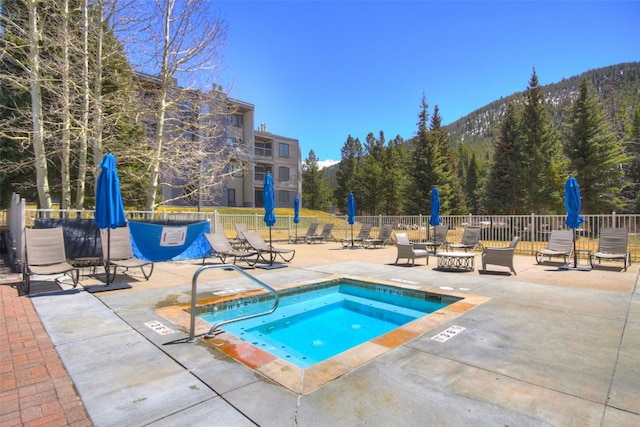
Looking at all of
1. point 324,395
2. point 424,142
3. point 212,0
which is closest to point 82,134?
point 212,0

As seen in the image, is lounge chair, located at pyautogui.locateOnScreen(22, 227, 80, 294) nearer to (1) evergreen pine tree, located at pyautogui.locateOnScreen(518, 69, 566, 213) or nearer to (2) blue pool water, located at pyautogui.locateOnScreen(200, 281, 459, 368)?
(2) blue pool water, located at pyautogui.locateOnScreen(200, 281, 459, 368)

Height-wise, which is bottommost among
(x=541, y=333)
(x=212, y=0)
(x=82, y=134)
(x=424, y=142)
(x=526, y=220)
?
(x=541, y=333)

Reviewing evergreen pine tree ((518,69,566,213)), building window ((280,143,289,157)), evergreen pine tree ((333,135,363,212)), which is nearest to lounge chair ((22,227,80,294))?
evergreen pine tree ((518,69,566,213))

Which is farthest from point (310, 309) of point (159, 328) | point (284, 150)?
point (284, 150)

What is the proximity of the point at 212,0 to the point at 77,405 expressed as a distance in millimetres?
14769

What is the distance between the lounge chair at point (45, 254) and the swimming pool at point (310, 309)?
9.59 ft

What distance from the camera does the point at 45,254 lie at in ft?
23.6

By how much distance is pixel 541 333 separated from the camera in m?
4.39

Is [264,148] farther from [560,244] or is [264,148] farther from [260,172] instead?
[560,244]

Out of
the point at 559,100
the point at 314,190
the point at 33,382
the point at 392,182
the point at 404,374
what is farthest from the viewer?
the point at 559,100

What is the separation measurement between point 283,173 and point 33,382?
39837 mm

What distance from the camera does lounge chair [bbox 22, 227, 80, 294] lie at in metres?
6.74

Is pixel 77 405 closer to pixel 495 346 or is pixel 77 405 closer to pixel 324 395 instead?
pixel 324 395

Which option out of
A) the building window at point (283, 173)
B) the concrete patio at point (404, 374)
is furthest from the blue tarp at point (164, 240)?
the building window at point (283, 173)
